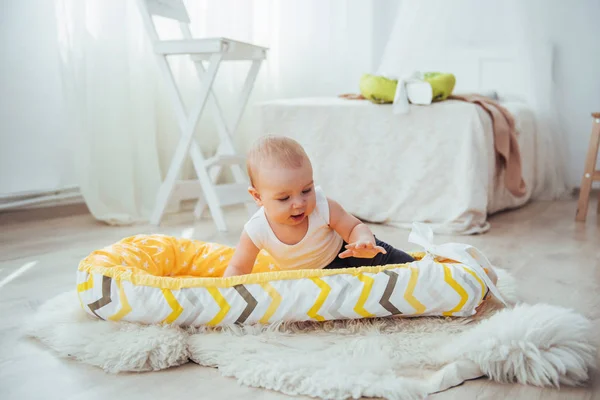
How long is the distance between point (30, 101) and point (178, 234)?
29.7 inches

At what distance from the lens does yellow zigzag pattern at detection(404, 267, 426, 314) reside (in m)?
1.16

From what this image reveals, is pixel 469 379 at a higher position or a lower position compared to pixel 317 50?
lower

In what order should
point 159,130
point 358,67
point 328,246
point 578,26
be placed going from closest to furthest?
point 328,246 → point 159,130 → point 578,26 → point 358,67

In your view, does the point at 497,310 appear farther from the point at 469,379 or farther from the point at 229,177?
the point at 229,177

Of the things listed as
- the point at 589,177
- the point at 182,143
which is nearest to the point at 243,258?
the point at 182,143

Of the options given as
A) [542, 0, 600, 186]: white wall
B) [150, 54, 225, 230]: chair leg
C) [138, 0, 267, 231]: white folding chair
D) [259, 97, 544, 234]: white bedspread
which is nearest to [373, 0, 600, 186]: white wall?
[542, 0, 600, 186]: white wall

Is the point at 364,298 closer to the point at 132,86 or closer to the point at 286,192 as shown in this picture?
the point at 286,192

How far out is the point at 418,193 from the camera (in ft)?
7.71

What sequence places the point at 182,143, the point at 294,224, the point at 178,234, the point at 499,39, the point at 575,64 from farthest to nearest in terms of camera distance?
the point at 499,39 < the point at 575,64 < the point at 182,143 < the point at 178,234 < the point at 294,224

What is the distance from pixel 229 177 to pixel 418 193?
1.08m

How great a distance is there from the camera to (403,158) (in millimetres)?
2389

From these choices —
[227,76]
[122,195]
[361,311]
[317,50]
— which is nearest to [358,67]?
[317,50]

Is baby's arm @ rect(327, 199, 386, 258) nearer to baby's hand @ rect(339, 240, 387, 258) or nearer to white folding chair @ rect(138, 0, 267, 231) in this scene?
baby's hand @ rect(339, 240, 387, 258)

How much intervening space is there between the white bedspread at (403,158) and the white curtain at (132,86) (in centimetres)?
31
